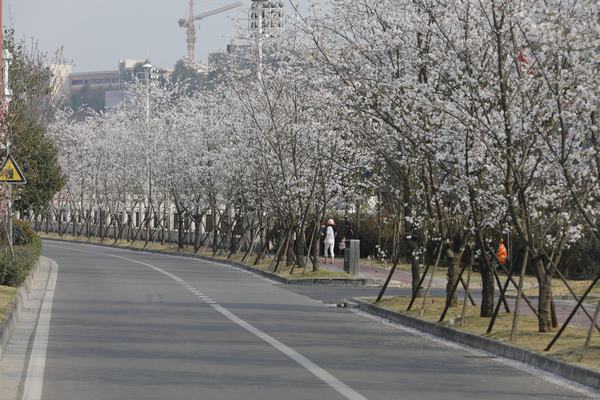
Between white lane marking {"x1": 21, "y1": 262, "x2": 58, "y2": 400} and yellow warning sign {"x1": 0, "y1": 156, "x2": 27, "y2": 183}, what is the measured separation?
2652 mm

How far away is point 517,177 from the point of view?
64.1 feet

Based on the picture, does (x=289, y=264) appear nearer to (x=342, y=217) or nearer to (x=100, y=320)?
(x=342, y=217)

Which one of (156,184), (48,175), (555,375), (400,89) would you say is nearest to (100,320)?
(400,89)

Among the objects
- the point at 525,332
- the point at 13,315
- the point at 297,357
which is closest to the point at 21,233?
the point at 13,315

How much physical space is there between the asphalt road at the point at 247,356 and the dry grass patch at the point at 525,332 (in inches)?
26.5

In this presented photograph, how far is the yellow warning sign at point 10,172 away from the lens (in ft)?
96.2

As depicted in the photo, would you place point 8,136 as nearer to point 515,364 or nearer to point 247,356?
point 247,356

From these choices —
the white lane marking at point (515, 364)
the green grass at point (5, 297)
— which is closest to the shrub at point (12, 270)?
the green grass at point (5, 297)

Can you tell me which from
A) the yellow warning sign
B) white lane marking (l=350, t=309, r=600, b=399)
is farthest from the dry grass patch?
the yellow warning sign

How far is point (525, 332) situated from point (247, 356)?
4964 millimetres

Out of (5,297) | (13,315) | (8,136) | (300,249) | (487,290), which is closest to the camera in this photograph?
(13,315)

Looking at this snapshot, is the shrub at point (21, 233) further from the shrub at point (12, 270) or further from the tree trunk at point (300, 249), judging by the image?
the shrub at point (12, 270)

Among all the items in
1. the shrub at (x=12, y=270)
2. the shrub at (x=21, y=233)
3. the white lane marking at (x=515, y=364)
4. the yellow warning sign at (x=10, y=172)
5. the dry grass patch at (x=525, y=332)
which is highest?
the yellow warning sign at (x=10, y=172)

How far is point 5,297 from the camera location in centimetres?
2617
